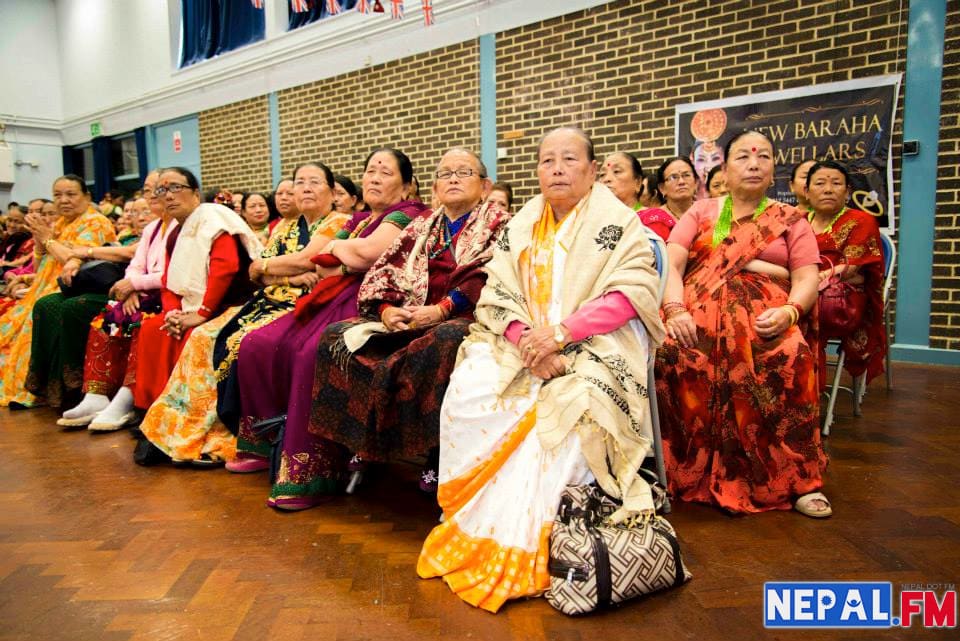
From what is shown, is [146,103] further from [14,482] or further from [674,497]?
[674,497]

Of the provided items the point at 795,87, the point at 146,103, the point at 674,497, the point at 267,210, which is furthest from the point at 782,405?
the point at 146,103

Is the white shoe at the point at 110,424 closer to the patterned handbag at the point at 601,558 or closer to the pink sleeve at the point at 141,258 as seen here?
the pink sleeve at the point at 141,258

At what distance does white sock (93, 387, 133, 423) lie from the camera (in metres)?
3.61

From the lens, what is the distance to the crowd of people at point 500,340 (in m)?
1.87

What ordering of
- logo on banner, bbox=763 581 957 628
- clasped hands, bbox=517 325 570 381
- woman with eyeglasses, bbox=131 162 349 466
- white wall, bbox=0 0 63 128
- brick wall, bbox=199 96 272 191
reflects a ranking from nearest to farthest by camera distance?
1. logo on banner, bbox=763 581 957 628
2. clasped hands, bbox=517 325 570 381
3. woman with eyeglasses, bbox=131 162 349 466
4. brick wall, bbox=199 96 272 191
5. white wall, bbox=0 0 63 128

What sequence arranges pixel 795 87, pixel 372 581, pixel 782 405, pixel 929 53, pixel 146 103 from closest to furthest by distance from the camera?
pixel 372 581, pixel 782 405, pixel 929 53, pixel 795 87, pixel 146 103

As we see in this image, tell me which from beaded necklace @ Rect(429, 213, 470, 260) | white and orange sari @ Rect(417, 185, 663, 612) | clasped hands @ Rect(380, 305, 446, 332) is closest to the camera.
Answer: white and orange sari @ Rect(417, 185, 663, 612)

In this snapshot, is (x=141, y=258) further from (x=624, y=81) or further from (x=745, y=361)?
(x=624, y=81)

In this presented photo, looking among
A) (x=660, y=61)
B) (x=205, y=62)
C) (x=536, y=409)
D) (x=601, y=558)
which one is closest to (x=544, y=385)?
(x=536, y=409)

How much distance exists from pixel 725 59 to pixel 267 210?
364 centimetres

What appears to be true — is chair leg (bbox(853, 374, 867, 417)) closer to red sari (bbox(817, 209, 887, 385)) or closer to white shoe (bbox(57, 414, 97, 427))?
red sari (bbox(817, 209, 887, 385))

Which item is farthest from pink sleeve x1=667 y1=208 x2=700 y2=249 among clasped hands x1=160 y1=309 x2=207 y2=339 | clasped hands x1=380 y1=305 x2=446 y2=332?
clasped hands x1=160 y1=309 x2=207 y2=339

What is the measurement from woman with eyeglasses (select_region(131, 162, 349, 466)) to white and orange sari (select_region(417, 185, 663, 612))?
1.29m

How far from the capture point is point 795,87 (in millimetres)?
4473
